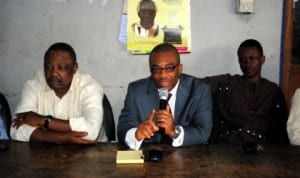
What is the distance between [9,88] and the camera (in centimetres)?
375

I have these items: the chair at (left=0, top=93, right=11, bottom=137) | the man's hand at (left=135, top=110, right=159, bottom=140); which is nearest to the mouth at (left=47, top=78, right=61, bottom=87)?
the chair at (left=0, top=93, right=11, bottom=137)

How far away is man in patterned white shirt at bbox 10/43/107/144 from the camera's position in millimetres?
2340

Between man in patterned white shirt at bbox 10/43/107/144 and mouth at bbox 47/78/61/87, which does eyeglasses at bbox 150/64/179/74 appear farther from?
mouth at bbox 47/78/61/87

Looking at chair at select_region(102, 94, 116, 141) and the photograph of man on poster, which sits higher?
the photograph of man on poster

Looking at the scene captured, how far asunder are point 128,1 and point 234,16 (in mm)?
1028

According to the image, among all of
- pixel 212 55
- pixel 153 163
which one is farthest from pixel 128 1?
pixel 153 163

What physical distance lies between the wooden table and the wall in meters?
1.55

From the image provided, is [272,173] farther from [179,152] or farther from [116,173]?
[116,173]

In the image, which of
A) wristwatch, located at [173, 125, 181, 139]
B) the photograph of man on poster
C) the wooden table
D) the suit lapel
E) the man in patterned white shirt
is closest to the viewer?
the wooden table

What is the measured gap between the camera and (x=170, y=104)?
252cm

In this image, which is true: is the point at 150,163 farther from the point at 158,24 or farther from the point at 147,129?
the point at 158,24

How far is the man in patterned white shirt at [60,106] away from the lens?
2.34 meters

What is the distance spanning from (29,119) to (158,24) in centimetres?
167

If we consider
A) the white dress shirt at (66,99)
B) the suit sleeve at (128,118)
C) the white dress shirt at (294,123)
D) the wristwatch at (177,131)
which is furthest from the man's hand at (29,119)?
the white dress shirt at (294,123)
